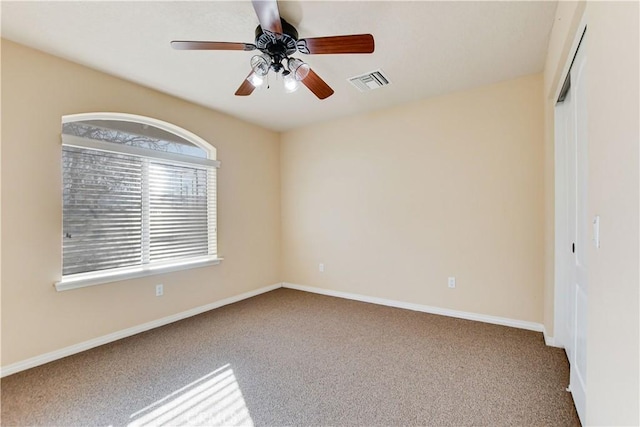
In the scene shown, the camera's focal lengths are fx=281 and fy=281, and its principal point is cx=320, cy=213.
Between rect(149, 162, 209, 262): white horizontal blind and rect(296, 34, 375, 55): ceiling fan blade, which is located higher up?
rect(296, 34, 375, 55): ceiling fan blade

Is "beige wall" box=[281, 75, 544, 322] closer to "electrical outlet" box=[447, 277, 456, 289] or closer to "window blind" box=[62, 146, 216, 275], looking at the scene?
"electrical outlet" box=[447, 277, 456, 289]

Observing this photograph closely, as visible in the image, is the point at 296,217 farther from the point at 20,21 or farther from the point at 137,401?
the point at 20,21

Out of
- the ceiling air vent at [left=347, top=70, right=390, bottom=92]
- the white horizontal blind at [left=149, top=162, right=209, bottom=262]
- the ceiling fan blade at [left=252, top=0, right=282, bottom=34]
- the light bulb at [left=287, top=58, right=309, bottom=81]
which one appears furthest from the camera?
the white horizontal blind at [left=149, top=162, right=209, bottom=262]

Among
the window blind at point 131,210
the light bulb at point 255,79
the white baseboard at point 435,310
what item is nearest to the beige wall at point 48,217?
the window blind at point 131,210

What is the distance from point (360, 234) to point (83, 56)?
3.46 meters

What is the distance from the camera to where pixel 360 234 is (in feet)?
13.1

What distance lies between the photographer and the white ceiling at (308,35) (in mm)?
1894

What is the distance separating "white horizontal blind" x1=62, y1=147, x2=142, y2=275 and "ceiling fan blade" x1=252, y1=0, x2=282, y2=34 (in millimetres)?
2129

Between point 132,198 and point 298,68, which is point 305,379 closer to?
point 298,68

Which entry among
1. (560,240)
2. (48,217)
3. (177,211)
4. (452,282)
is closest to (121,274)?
(48,217)

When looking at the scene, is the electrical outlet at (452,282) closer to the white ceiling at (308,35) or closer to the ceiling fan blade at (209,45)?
the white ceiling at (308,35)

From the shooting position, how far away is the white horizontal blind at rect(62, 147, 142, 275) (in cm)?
254

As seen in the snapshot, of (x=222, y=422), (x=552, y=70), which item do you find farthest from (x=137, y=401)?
(x=552, y=70)

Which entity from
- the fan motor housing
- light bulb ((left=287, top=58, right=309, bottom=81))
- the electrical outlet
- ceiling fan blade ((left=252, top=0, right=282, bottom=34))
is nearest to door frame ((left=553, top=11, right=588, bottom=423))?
the electrical outlet
